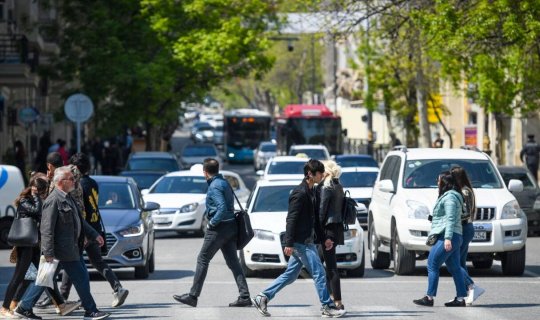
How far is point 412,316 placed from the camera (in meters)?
14.5

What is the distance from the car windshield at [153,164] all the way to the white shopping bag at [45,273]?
27160 millimetres

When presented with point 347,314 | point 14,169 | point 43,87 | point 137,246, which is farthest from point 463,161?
point 43,87

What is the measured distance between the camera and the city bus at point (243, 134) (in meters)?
80.5

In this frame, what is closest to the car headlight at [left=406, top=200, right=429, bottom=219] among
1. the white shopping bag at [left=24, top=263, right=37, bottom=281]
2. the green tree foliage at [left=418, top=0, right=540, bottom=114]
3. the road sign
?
the white shopping bag at [left=24, top=263, right=37, bottom=281]

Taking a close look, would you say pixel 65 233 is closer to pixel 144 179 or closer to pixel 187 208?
pixel 187 208

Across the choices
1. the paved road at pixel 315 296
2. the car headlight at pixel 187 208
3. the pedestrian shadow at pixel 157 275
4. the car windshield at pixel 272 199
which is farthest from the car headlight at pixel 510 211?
the car headlight at pixel 187 208

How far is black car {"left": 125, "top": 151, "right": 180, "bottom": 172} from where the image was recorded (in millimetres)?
41094

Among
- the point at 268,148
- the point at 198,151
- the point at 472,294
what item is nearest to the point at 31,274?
the point at 472,294

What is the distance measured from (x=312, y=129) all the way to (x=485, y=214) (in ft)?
144

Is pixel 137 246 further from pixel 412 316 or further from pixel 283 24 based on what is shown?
pixel 283 24

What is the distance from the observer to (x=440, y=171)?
66.6 feet

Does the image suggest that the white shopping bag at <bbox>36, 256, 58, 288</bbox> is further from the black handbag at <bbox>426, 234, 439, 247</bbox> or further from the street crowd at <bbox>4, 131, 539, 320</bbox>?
the black handbag at <bbox>426, 234, 439, 247</bbox>

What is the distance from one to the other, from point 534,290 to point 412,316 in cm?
359

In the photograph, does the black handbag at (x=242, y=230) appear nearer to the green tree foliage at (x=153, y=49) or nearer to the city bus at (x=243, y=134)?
the green tree foliage at (x=153, y=49)
